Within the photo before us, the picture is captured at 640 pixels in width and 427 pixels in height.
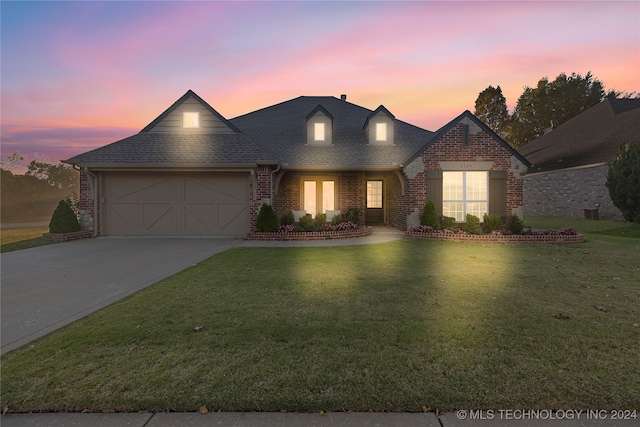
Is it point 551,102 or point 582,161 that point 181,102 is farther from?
point 551,102

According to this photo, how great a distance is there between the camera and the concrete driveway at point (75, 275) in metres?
4.44

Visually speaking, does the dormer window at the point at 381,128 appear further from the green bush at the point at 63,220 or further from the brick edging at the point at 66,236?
the green bush at the point at 63,220

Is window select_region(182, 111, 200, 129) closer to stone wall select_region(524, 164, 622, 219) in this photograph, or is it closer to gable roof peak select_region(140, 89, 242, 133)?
gable roof peak select_region(140, 89, 242, 133)

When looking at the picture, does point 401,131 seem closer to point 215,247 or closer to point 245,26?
point 245,26

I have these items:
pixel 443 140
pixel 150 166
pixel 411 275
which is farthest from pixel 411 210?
pixel 150 166

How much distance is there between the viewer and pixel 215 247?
10680mm

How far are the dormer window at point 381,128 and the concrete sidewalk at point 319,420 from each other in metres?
15.4

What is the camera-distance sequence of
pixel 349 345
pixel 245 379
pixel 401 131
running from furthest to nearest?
pixel 401 131, pixel 349 345, pixel 245 379

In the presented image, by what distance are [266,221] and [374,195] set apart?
7549 mm

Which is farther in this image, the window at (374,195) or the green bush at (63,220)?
the window at (374,195)

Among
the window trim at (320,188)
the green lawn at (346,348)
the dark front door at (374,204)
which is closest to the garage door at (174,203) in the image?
the window trim at (320,188)

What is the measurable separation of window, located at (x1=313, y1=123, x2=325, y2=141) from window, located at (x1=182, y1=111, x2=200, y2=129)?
5818 mm

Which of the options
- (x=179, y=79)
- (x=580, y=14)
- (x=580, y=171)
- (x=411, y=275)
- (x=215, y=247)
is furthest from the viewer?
(x=580, y=171)

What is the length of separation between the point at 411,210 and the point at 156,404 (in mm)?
12895
